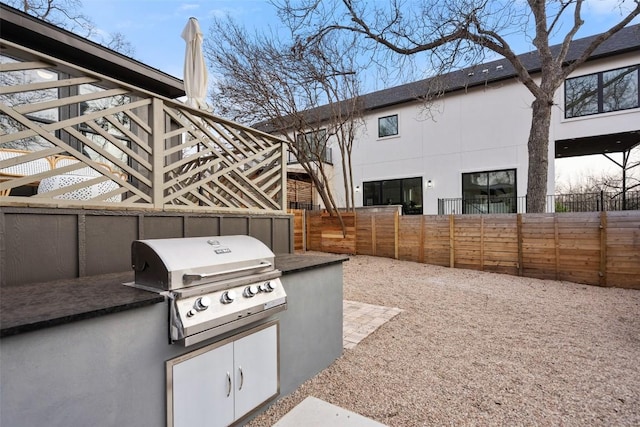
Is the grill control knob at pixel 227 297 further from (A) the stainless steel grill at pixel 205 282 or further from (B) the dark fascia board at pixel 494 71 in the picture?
(B) the dark fascia board at pixel 494 71

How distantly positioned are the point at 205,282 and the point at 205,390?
67 cm

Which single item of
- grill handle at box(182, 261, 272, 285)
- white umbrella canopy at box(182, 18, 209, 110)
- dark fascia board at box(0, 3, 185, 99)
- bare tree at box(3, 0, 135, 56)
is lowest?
grill handle at box(182, 261, 272, 285)

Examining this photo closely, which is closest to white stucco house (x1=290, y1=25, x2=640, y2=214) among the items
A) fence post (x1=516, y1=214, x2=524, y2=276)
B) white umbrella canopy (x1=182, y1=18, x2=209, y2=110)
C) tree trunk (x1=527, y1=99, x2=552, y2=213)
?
tree trunk (x1=527, y1=99, x2=552, y2=213)

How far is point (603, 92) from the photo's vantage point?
10.2m

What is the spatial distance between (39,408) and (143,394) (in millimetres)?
443

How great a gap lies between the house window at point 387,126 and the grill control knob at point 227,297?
13.3 metres

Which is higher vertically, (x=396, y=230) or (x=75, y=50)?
(x=75, y=50)

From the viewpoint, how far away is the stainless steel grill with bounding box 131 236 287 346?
1.74 meters

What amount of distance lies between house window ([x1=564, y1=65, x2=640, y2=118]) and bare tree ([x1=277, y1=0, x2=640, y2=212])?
274 cm

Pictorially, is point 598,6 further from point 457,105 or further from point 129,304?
point 129,304

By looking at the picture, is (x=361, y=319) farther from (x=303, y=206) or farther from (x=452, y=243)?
(x=303, y=206)

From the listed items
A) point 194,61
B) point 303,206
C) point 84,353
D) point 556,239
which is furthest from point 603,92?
point 84,353

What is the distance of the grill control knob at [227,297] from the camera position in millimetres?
1927

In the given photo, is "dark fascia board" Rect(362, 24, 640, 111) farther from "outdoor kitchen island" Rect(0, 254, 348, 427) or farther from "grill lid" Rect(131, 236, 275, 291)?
"outdoor kitchen island" Rect(0, 254, 348, 427)
